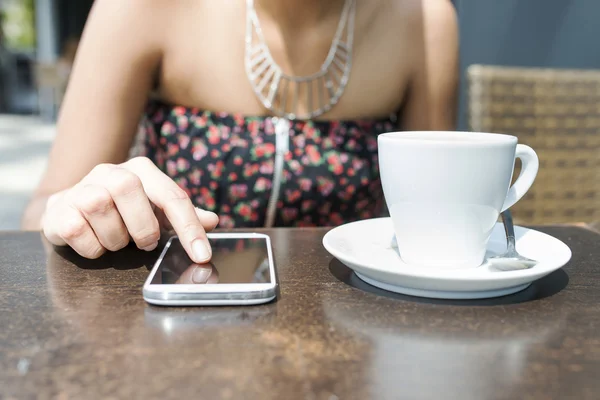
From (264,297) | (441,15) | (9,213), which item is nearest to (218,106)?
(441,15)

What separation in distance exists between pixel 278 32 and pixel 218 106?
15cm

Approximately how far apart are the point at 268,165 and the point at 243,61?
17 centimetres

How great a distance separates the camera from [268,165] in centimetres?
90

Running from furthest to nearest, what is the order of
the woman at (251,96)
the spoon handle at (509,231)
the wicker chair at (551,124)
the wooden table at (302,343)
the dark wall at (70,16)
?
the dark wall at (70,16)
the wicker chair at (551,124)
the woman at (251,96)
the spoon handle at (509,231)
the wooden table at (302,343)

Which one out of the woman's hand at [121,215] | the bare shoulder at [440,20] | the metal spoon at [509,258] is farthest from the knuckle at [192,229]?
the bare shoulder at [440,20]

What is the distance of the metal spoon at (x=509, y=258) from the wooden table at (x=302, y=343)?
0.06ft

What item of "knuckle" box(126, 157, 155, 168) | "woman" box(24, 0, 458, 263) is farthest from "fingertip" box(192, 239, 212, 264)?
"woman" box(24, 0, 458, 263)

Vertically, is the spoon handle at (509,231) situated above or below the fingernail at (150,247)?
above

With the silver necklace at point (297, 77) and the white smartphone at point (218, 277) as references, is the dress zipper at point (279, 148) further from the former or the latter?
the white smartphone at point (218, 277)

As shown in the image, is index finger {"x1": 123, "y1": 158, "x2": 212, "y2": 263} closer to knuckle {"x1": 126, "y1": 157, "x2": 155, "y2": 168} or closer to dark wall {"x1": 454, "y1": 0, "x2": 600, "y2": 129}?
knuckle {"x1": 126, "y1": 157, "x2": 155, "y2": 168}

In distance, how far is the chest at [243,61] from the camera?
0.89 metres

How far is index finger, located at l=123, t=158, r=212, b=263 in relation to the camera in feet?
1.51

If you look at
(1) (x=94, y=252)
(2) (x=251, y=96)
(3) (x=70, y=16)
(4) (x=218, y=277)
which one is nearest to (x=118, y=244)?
(1) (x=94, y=252)

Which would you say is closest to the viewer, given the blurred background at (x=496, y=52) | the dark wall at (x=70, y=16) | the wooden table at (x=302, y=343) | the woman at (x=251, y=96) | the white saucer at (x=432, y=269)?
the wooden table at (x=302, y=343)
